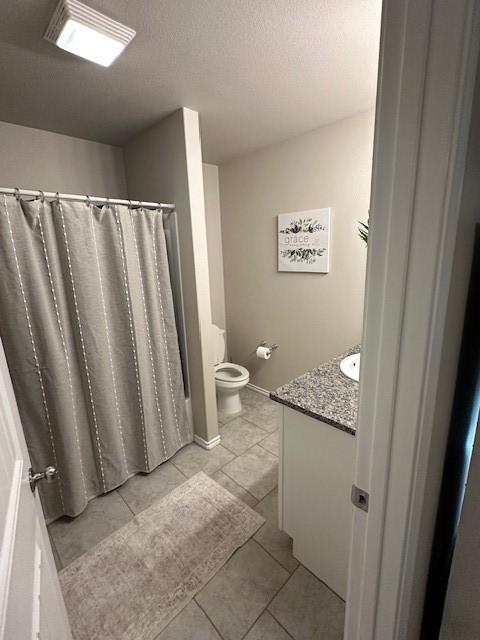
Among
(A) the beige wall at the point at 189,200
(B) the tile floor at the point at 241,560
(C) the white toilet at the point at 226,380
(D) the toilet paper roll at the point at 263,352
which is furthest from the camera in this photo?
(D) the toilet paper roll at the point at 263,352

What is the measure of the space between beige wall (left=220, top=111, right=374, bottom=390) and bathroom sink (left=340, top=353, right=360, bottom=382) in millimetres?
647

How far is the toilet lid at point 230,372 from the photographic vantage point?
2734 millimetres

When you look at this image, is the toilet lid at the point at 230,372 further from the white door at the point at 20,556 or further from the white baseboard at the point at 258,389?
the white door at the point at 20,556

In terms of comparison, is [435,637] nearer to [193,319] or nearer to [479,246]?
[479,246]

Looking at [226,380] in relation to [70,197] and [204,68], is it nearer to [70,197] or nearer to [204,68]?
[70,197]

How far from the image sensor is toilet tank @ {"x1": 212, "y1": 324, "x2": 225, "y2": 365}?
9.78ft

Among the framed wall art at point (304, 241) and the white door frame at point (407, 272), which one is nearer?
the white door frame at point (407, 272)

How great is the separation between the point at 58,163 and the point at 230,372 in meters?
2.22

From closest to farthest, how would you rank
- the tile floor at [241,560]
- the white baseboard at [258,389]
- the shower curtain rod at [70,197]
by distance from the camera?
the tile floor at [241,560]
the shower curtain rod at [70,197]
the white baseboard at [258,389]

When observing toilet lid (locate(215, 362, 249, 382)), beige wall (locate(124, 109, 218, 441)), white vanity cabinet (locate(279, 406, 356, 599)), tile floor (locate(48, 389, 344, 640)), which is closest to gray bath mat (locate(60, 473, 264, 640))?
tile floor (locate(48, 389, 344, 640))

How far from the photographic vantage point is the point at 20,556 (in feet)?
1.87

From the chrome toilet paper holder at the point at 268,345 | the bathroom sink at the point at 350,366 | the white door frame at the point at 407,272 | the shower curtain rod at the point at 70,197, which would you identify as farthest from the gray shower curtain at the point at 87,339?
the white door frame at the point at 407,272

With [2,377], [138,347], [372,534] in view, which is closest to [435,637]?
[372,534]

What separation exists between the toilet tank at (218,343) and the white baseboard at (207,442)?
82 centimetres
